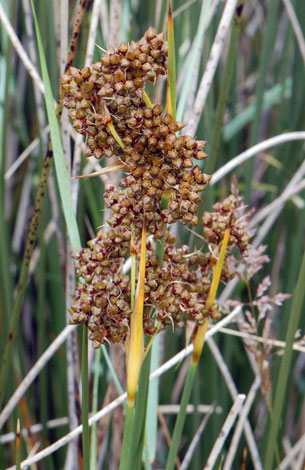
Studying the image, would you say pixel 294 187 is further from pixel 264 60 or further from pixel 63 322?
pixel 63 322

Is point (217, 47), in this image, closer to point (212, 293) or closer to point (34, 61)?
point (212, 293)

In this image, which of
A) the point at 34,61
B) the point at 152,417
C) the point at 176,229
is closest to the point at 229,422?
the point at 152,417

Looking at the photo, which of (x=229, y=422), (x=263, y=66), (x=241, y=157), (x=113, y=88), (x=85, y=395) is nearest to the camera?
(x=113, y=88)

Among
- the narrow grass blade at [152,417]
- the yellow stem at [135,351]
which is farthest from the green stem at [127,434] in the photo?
the narrow grass blade at [152,417]

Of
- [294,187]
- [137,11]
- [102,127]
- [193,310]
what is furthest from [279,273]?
[102,127]

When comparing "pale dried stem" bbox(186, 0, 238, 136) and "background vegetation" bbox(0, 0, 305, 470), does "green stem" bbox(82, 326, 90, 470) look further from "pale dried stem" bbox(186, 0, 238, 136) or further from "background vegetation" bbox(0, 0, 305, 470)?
"pale dried stem" bbox(186, 0, 238, 136)

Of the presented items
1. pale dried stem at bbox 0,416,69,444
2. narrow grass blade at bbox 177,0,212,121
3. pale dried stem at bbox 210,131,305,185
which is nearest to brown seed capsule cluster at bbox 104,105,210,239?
narrow grass blade at bbox 177,0,212,121

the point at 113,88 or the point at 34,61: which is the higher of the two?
the point at 34,61

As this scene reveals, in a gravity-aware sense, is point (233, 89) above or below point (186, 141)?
above
